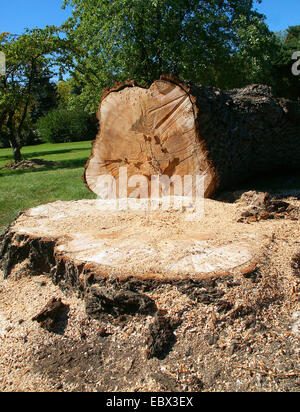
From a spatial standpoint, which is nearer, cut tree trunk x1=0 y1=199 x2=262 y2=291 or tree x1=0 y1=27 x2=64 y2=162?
cut tree trunk x1=0 y1=199 x2=262 y2=291

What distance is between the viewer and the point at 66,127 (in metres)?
25.4

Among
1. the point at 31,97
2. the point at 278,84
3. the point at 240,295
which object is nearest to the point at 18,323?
the point at 240,295

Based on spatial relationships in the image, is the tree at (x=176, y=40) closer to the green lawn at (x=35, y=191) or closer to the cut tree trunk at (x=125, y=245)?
the green lawn at (x=35, y=191)

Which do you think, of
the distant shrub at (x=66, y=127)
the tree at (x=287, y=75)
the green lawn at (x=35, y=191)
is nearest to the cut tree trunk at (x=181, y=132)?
the green lawn at (x=35, y=191)

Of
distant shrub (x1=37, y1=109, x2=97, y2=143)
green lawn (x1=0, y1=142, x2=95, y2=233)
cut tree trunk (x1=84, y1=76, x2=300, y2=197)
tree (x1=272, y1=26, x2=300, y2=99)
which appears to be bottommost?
green lawn (x1=0, y1=142, x2=95, y2=233)

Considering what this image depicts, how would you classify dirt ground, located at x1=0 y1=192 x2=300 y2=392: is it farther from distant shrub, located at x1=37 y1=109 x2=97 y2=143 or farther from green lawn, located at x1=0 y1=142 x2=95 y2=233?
distant shrub, located at x1=37 y1=109 x2=97 y2=143

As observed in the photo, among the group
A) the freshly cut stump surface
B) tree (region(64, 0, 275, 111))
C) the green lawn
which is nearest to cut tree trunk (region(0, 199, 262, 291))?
the freshly cut stump surface

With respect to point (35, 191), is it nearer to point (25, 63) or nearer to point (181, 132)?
point (181, 132)

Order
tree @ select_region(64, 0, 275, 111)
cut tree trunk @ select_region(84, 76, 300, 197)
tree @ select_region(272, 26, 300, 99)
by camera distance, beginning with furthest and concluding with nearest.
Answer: tree @ select_region(272, 26, 300, 99) → tree @ select_region(64, 0, 275, 111) → cut tree trunk @ select_region(84, 76, 300, 197)

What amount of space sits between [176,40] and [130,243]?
8241 millimetres

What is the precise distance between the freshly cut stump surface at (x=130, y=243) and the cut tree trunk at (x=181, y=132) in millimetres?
725

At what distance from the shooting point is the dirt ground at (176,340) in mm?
1609

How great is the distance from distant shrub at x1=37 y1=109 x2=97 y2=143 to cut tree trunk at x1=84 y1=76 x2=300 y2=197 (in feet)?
70.8

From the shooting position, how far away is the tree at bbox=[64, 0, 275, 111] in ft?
29.0
